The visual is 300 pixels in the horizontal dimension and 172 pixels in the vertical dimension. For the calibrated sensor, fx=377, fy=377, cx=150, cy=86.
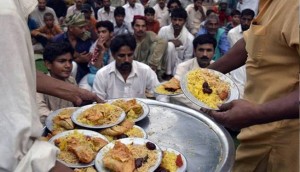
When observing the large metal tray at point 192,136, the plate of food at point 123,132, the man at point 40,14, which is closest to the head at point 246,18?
the man at point 40,14

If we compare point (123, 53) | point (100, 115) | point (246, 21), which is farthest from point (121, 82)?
point (246, 21)

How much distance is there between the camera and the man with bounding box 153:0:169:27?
830 centimetres

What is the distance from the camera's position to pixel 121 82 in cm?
418

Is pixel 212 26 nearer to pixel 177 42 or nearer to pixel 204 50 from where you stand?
pixel 177 42

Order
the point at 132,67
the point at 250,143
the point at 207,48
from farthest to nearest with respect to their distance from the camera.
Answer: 1. the point at 207,48
2. the point at 132,67
3. the point at 250,143

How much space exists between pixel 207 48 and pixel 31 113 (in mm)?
3708

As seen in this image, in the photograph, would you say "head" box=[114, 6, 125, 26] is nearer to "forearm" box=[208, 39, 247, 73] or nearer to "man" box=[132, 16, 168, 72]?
"man" box=[132, 16, 168, 72]

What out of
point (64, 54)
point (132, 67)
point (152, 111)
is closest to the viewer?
point (152, 111)

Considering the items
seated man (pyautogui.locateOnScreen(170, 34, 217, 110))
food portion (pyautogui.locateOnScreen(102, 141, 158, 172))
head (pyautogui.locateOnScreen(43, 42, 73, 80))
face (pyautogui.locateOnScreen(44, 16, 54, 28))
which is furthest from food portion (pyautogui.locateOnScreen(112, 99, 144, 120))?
face (pyautogui.locateOnScreen(44, 16, 54, 28))

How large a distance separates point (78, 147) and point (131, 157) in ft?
0.94

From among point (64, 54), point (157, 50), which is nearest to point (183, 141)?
point (64, 54)

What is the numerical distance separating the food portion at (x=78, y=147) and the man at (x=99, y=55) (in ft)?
8.70

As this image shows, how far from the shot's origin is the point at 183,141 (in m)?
2.18

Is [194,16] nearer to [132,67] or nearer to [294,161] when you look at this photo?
[132,67]
